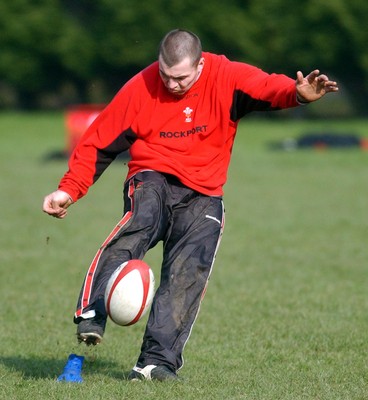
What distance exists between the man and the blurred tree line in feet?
148

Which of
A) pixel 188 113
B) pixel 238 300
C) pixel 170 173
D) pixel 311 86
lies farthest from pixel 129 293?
pixel 238 300

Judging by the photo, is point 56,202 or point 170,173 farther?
point 170,173

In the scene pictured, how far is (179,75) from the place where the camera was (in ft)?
21.4

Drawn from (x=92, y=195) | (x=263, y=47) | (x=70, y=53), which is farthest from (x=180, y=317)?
(x=70, y=53)

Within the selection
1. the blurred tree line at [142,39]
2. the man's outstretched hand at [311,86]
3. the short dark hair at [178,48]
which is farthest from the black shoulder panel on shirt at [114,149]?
the blurred tree line at [142,39]

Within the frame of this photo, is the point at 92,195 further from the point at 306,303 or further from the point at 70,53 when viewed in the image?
the point at 70,53

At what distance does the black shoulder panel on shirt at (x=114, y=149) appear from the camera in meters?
6.82

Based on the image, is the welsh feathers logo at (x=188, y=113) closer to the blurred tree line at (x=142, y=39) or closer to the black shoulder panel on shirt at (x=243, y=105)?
the black shoulder panel on shirt at (x=243, y=105)

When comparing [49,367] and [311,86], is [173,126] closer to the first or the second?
[311,86]

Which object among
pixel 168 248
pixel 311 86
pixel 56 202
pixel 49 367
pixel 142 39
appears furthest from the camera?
pixel 142 39

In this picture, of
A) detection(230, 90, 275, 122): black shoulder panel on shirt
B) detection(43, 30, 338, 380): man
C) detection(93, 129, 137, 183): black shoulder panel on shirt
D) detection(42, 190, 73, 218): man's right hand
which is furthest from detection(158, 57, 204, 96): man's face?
detection(42, 190, 73, 218): man's right hand

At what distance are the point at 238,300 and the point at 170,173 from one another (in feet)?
13.2

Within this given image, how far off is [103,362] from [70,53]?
54.3m

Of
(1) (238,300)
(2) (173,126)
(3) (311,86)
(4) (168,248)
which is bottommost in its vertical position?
(1) (238,300)
